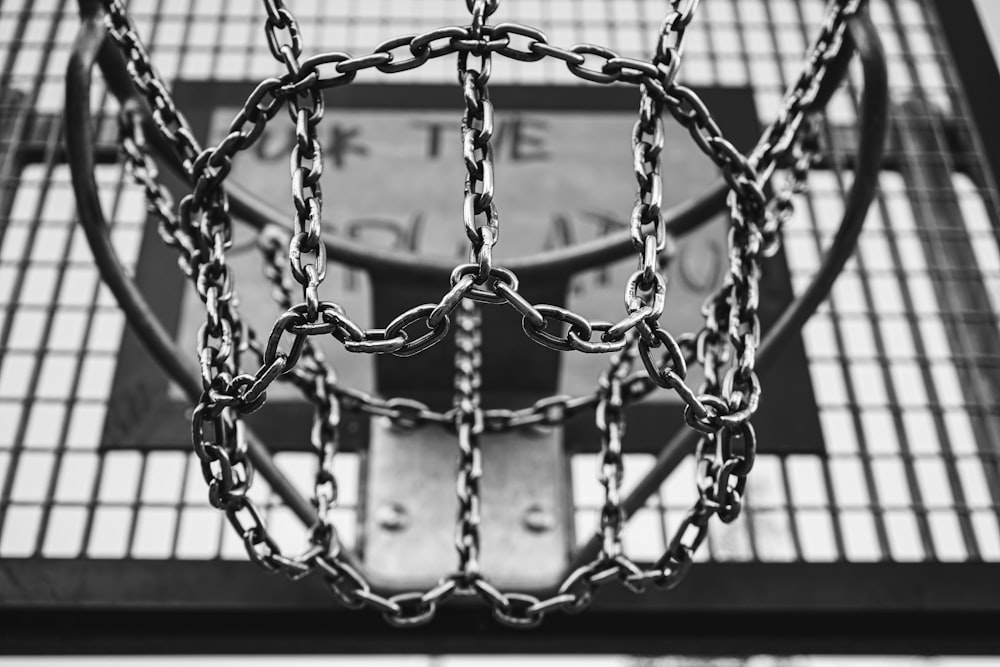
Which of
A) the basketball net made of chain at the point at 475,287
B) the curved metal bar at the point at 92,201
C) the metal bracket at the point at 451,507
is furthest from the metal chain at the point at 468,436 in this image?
the curved metal bar at the point at 92,201

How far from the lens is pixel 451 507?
136cm

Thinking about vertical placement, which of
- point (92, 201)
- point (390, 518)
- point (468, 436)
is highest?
point (92, 201)

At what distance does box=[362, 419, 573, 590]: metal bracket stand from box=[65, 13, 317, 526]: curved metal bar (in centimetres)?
20

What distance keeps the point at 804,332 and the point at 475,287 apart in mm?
1109

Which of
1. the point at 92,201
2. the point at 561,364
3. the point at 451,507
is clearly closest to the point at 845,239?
the point at 561,364

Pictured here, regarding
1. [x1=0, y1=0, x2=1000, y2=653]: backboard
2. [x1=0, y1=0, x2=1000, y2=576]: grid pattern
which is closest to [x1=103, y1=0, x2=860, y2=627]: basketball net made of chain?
[x1=0, y1=0, x2=1000, y2=653]: backboard

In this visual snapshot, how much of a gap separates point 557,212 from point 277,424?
1.88ft

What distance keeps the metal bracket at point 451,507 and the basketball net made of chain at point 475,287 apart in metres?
0.20

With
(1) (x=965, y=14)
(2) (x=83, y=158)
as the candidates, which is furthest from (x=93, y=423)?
(1) (x=965, y=14)

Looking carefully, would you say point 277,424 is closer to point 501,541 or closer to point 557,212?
point 501,541

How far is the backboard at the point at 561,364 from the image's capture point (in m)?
1.38

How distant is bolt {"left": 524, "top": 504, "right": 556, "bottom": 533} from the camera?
135 cm

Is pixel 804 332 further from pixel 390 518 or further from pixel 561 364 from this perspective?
pixel 390 518

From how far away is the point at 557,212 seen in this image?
1639 millimetres
